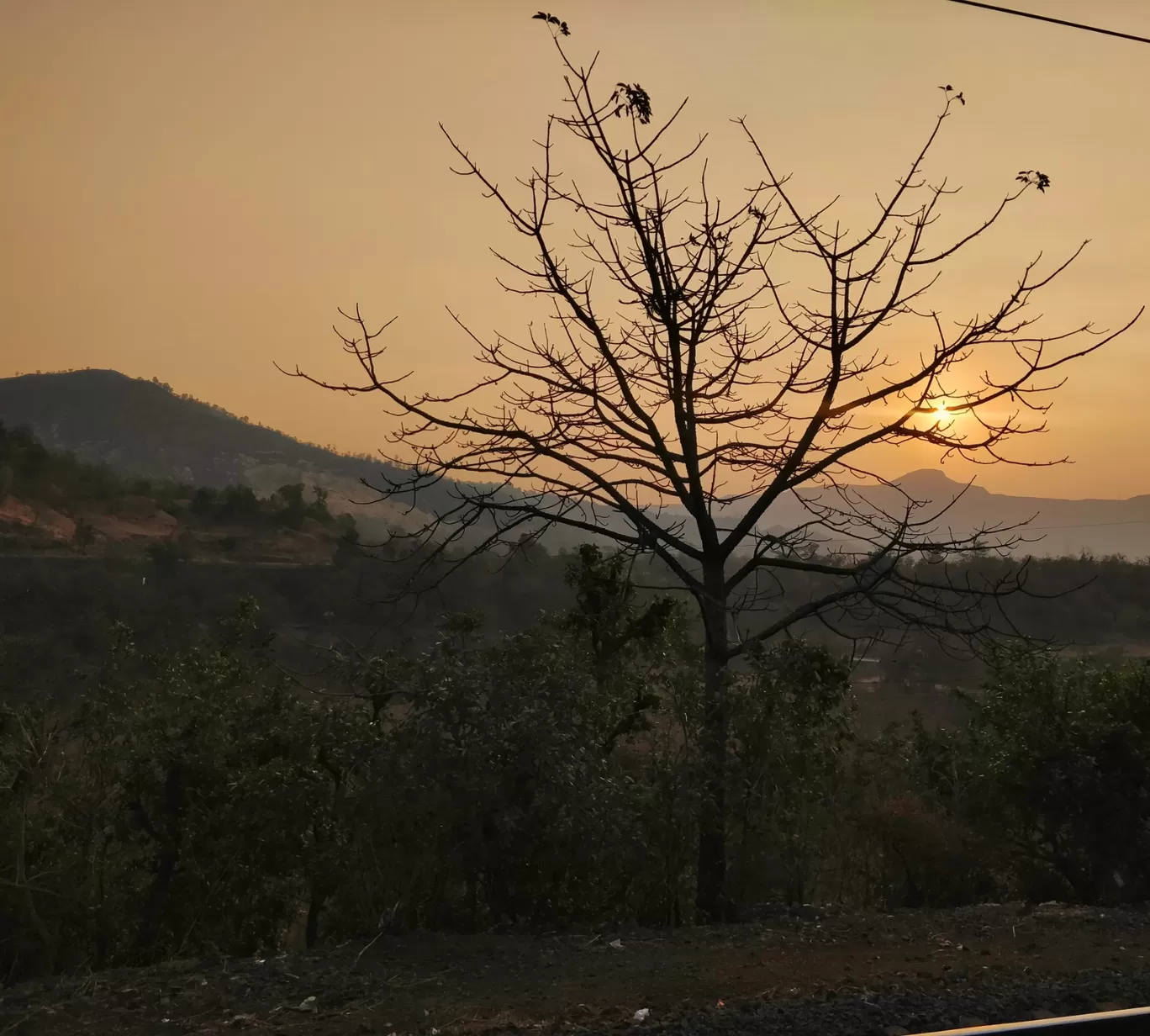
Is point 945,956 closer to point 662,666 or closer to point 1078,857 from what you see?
point 1078,857

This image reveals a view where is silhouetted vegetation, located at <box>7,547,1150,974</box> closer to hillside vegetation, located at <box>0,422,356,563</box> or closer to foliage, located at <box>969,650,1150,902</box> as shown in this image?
foliage, located at <box>969,650,1150,902</box>

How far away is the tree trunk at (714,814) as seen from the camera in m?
6.92

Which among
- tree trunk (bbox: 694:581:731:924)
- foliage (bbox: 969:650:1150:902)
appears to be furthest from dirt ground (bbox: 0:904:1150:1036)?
foliage (bbox: 969:650:1150:902)

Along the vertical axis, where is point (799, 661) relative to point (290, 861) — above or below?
above

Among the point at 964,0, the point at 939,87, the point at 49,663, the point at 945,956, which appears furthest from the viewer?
the point at 49,663

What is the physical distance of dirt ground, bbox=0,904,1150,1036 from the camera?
4613 mm

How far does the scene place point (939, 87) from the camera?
769 cm

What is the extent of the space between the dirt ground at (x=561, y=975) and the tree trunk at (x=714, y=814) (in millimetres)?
720

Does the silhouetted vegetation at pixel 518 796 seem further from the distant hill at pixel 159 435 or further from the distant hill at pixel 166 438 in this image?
the distant hill at pixel 159 435

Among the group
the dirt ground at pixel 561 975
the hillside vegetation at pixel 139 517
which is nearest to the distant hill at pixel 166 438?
the hillside vegetation at pixel 139 517

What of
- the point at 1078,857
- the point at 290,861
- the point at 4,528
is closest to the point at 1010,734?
the point at 1078,857

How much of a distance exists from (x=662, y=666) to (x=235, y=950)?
395 cm

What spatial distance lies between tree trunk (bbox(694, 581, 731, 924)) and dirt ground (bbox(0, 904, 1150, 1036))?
0.72m

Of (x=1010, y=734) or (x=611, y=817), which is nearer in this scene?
(x=611, y=817)
